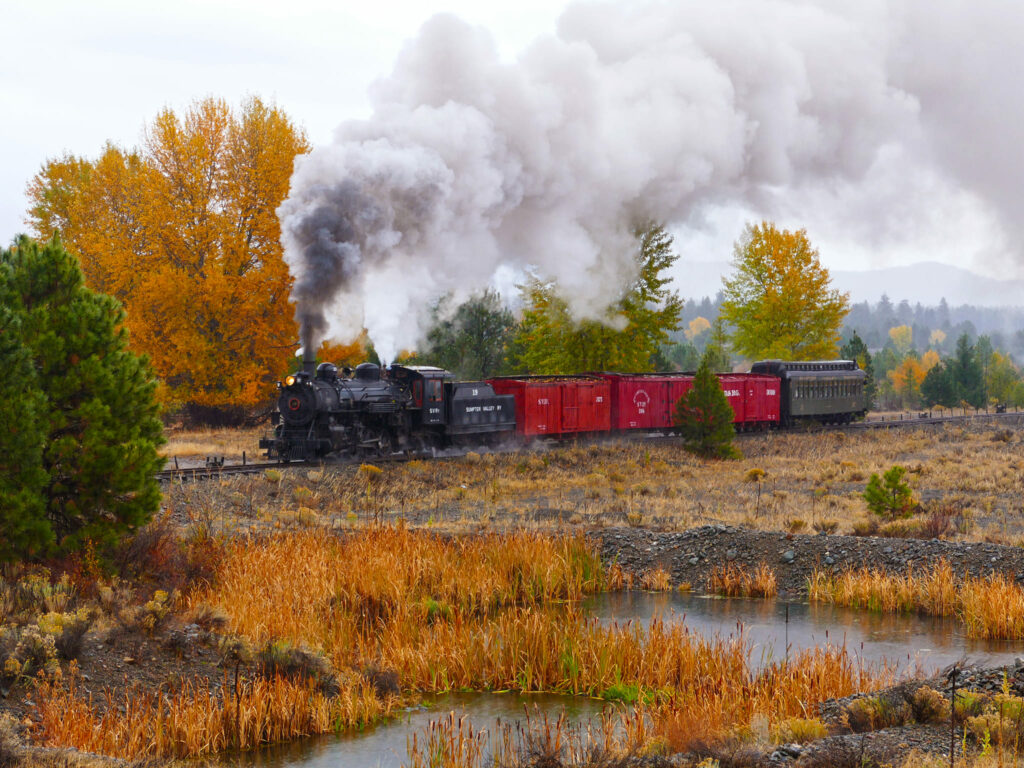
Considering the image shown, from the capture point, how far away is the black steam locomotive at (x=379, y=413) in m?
27.4

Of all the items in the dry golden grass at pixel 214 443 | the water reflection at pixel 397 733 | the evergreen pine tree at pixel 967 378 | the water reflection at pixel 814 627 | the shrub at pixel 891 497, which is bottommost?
the water reflection at pixel 397 733

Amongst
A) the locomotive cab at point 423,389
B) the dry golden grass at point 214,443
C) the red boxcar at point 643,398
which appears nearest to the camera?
the locomotive cab at point 423,389

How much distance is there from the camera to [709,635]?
13.9 m

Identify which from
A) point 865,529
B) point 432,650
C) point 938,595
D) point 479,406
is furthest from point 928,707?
point 479,406

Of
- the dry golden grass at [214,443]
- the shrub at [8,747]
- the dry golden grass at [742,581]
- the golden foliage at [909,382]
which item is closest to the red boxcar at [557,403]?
the dry golden grass at [214,443]

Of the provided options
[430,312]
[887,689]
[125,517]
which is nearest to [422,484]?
[125,517]

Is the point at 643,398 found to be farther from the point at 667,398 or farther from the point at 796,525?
the point at 796,525

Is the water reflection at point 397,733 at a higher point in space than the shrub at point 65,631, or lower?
lower

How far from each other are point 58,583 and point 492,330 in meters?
39.7

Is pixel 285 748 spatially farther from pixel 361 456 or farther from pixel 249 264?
pixel 249 264

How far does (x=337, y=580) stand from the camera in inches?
589

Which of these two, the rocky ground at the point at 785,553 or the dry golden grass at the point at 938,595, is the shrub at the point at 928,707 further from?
the rocky ground at the point at 785,553

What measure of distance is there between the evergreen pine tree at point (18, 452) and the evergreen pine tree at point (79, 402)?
0.22 meters

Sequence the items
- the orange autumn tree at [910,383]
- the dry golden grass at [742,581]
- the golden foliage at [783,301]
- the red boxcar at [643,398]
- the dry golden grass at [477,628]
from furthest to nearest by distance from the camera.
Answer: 1. the orange autumn tree at [910,383]
2. the golden foliage at [783,301]
3. the red boxcar at [643,398]
4. the dry golden grass at [742,581]
5. the dry golden grass at [477,628]
